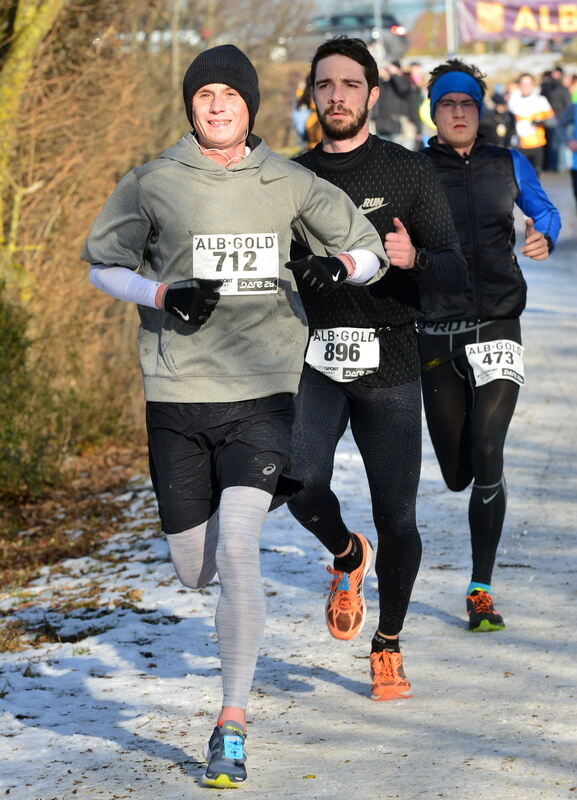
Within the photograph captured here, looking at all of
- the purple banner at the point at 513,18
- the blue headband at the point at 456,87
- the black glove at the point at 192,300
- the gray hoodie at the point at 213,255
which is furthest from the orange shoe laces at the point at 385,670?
the purple banner at the point at 513,18

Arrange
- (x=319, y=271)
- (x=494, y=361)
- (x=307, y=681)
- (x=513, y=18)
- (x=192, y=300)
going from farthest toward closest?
(x=513, y=18) < (x=494, y=361) < (x=307, y=681) < (x=319, y=271) < (x=192, y=300)

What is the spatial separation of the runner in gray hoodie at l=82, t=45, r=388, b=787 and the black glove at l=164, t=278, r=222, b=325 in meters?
0.06

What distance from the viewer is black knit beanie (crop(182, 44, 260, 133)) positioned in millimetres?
4031

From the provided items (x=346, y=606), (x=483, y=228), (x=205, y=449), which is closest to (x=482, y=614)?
(x=346, y=606)

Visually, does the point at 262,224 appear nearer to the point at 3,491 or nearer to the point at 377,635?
the point at 377,635

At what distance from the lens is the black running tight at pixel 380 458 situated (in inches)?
183

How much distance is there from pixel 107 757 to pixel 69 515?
17.4 feet

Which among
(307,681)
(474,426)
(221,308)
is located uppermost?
(221,308)

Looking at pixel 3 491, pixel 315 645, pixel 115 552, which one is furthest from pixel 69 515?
pixel 315 645

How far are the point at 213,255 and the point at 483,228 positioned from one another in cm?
191

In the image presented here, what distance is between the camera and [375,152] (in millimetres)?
4648

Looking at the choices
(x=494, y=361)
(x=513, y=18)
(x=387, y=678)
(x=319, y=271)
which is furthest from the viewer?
(x=513, y=18)

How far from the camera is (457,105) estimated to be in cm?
560

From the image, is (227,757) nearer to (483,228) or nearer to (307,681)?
(307,681)
